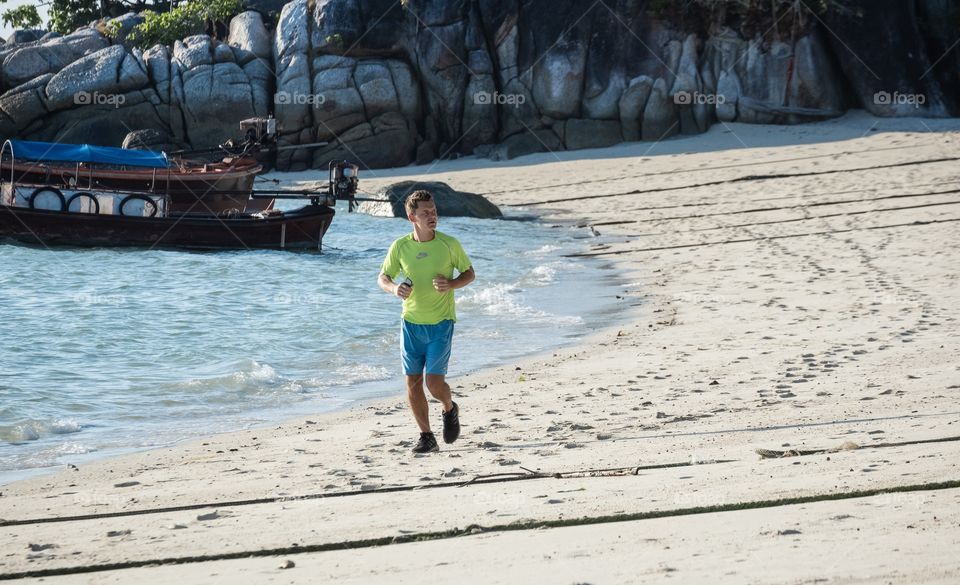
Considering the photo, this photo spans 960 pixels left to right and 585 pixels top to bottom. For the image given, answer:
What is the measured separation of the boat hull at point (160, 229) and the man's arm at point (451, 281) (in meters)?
14.6

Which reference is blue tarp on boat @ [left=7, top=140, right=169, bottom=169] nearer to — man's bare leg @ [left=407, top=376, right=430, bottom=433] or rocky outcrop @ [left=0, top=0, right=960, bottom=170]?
rocky outcrop @ [left=0, top=0, right=960, bottom=170]

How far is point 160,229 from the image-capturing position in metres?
20.0

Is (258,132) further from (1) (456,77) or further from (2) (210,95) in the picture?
(1) (456,77)

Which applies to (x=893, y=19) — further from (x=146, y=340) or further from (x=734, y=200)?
(x=146, y=340)

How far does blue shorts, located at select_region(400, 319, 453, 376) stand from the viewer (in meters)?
6.25

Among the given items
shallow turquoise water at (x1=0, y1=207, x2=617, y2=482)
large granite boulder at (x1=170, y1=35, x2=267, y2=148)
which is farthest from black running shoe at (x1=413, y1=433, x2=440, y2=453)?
large granite boulder at (x1=170, y1=35, x2=267, y2=148)

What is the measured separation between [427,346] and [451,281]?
0.42 meters

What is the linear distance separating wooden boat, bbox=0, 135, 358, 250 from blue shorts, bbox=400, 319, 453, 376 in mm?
13274

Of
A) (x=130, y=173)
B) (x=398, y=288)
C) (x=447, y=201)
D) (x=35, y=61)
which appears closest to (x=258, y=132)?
(x=130, y=173)

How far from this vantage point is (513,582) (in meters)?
3.64

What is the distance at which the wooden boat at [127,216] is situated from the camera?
779 inches

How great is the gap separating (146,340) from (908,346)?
777cm

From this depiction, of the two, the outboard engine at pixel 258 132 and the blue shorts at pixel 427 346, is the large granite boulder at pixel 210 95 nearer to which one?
the outboard engine at pixel 258 132

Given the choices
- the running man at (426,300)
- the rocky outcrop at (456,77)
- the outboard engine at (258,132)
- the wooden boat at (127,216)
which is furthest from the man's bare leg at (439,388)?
the rocky outcrop at (456,77)
